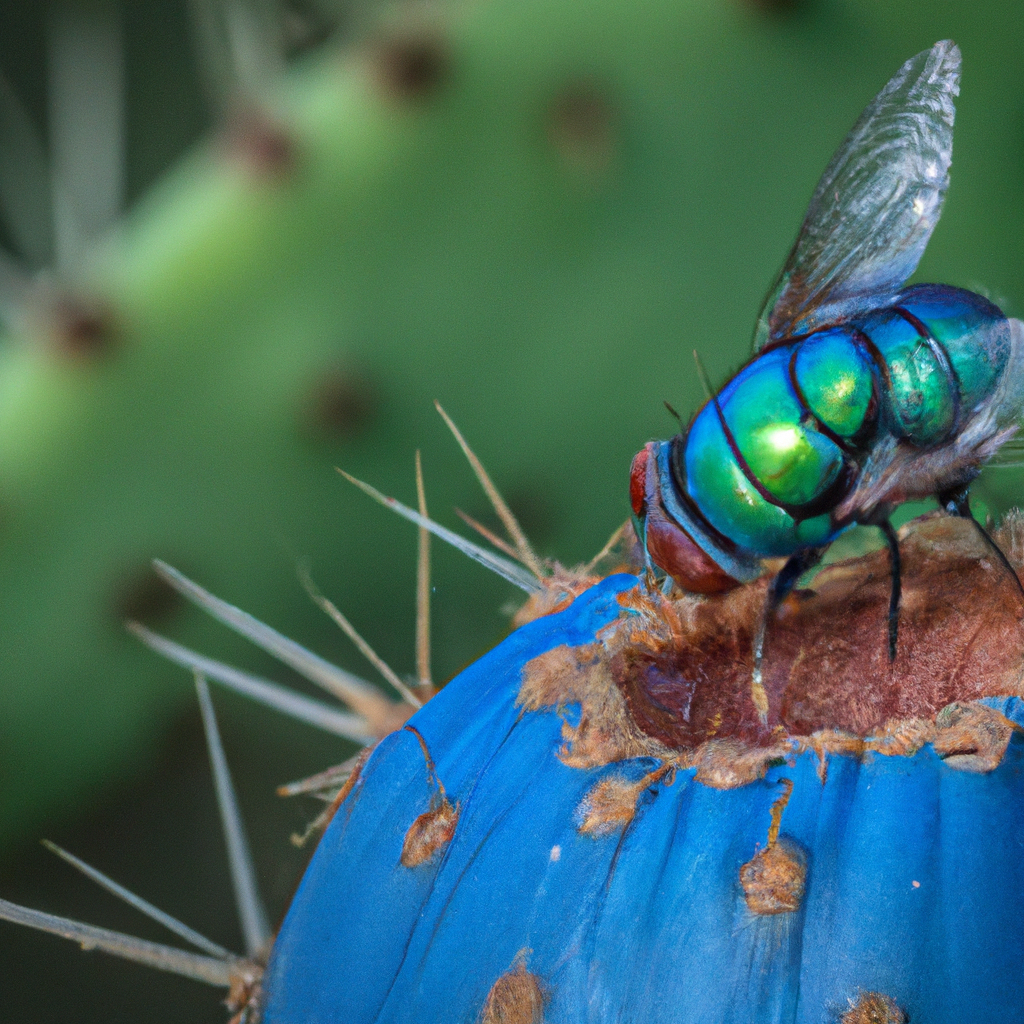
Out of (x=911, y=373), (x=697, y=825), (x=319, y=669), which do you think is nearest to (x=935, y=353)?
(x=911, y=373)

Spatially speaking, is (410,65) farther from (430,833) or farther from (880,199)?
(430,833)

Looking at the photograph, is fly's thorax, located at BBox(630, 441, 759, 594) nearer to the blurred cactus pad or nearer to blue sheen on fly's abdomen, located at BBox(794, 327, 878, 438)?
blue sheen on fly's abdomen, located at BBox(794, 327, 878, 438)

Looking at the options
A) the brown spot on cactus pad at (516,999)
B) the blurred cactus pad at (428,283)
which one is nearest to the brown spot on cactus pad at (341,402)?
the blurred cactus pad at (428,283)

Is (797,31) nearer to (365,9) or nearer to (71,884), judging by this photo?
(365,9)

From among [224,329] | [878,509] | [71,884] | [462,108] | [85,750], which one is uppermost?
[462,108]

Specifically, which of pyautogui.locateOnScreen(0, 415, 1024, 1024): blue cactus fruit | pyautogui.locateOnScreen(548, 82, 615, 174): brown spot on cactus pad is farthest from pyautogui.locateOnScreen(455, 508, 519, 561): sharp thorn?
pyautogui.locateOnScreen(548, 82, 615, 174): brown spot on cactus pad

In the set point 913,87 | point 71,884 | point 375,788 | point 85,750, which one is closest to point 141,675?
point 85,750
